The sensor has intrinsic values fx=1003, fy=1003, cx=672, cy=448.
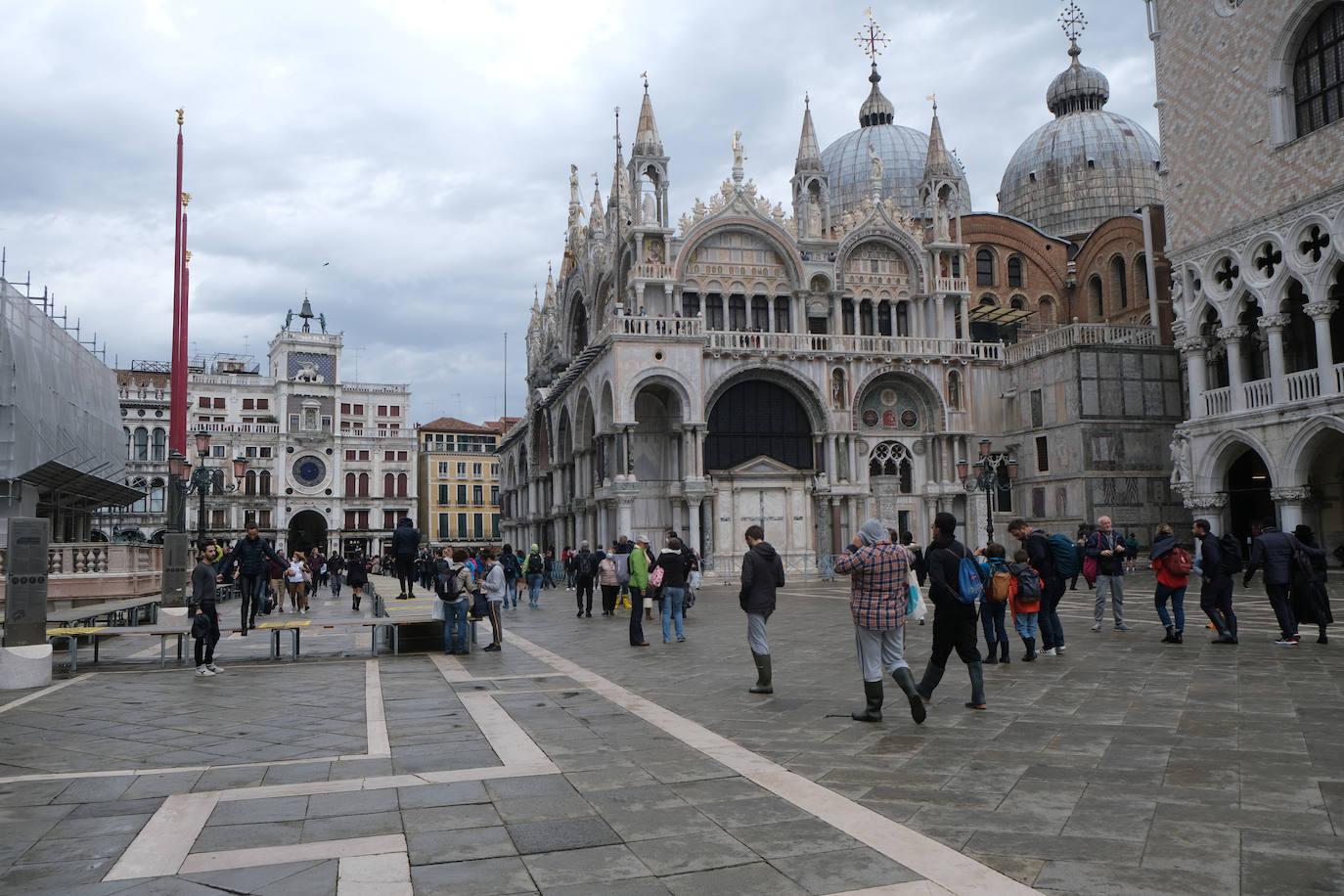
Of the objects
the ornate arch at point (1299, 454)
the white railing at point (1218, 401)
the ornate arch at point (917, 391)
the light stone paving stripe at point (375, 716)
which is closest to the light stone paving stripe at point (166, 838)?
the light stone paving stripe at point (375, 716)

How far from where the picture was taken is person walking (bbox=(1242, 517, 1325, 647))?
11.8 metres

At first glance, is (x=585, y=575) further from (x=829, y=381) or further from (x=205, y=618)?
(x=829, y=381)

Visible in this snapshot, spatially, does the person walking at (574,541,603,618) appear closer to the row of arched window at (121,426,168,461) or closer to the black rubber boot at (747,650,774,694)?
the black rubber boot at (747,650,774,694)

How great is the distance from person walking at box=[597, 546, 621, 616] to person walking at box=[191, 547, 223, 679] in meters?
9.17

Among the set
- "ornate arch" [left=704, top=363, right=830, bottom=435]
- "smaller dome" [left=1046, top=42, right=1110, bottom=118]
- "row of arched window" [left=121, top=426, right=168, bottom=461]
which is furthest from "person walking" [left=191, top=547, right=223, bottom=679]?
"row of arched window" [left=121, top=426, right=168, bottom=461]

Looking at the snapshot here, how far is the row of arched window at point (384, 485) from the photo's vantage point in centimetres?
7512

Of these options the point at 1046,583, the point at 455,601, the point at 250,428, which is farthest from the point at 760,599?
the point at 250,428

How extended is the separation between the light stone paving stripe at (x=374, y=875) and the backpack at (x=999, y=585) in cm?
765

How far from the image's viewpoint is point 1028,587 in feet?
36.9

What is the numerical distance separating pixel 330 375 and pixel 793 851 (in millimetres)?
78617

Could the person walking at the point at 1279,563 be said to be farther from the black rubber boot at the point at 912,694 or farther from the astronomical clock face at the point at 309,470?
the astronomical clock face at the point at 309,470

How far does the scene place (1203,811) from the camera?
5312 millimetres

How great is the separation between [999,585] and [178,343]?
1991 cm

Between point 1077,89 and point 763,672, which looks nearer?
point 763,672
